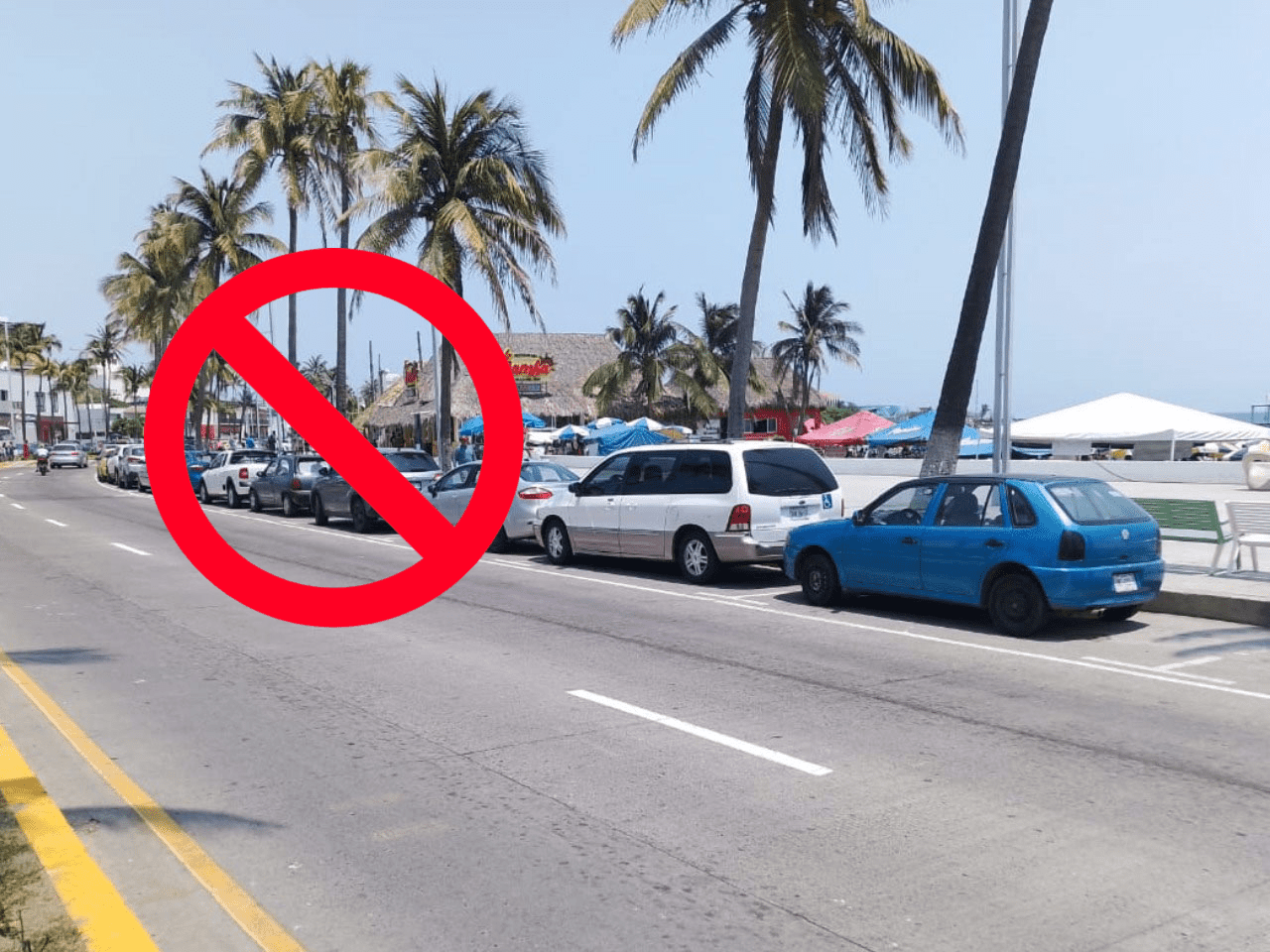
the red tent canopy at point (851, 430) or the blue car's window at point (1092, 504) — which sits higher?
the red tent canopy at point (851, 430)

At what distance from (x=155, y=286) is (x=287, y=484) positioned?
3307 centimetres

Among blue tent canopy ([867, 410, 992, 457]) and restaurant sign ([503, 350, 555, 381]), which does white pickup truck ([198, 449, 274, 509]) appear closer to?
restaurant sign ([503, 350, 555, 381])

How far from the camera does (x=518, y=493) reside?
771 inches

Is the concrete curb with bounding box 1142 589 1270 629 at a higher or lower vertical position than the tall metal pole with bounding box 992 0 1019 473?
lower

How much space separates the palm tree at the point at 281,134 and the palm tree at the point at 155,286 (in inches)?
308

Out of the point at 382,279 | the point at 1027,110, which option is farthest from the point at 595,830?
the point at 1027,110

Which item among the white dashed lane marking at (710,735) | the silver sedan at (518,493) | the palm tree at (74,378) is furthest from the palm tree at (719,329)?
the palm tree at (74,378)

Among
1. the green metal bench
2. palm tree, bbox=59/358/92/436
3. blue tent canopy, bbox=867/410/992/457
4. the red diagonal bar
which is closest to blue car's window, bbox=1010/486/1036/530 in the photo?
the green metal bench

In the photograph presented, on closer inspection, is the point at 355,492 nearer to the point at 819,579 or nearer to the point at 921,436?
the point at 819,579

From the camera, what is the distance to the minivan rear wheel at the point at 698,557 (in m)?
15.3

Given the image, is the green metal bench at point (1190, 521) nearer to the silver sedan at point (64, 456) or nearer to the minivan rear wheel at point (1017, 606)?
the minivan rear wheel at point (1017, 606)

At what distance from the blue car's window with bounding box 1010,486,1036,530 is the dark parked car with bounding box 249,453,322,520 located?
65.0ft

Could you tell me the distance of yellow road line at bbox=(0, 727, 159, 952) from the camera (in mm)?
4453

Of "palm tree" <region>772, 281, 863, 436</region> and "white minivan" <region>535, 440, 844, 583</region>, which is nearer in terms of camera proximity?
"white minivan" <region>535, 440, 844, 583</region>
